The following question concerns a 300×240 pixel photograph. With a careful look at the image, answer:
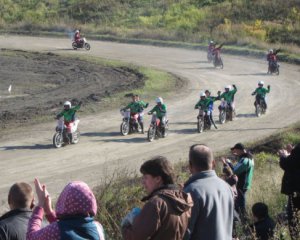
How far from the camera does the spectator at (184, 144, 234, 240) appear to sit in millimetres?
6312

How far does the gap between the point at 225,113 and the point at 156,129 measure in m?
4.41

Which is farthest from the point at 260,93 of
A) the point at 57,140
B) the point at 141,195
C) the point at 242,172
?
the point at 141,195

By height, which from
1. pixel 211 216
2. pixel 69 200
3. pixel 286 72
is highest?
pixel 69 200

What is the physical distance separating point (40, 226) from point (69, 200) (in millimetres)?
468

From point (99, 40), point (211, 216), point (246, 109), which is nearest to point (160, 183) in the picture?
point (211, 216)

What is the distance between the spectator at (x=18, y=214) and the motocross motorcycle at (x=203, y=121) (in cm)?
1904

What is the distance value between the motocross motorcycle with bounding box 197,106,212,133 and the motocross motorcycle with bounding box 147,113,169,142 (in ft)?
4.86

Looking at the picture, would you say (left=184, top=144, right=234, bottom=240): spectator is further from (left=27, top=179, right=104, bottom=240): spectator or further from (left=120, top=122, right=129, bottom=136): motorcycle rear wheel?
(left=120, top=122, right=129, bottom=136): motorcycle rear wheel

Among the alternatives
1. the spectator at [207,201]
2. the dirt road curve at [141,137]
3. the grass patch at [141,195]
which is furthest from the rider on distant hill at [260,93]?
the spectator at [207,201]

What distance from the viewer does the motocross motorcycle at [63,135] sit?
2225 cm

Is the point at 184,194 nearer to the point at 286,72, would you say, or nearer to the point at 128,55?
the point at 286,72

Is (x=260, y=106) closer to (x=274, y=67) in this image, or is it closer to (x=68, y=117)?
(x=68, y=117)

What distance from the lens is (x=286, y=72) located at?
4216cm

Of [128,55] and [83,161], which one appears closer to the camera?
[83,161]
